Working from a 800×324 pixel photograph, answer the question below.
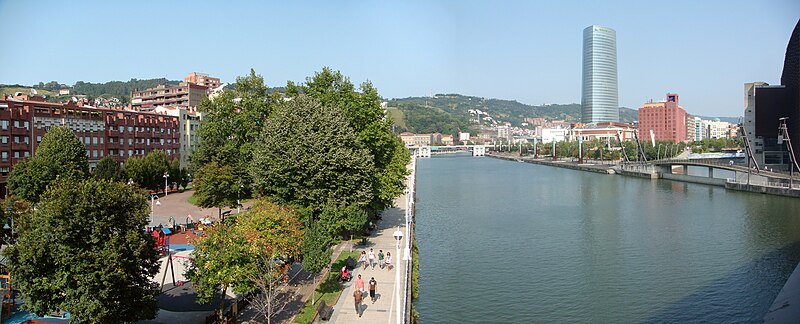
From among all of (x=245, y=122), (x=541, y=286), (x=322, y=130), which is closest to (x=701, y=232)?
(x=541, y=286)

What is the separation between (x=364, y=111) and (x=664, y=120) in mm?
128731

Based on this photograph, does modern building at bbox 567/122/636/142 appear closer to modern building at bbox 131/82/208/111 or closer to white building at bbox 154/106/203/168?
modern building at bbox 131/82/208/111

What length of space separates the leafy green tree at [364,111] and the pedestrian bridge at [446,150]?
398 ft

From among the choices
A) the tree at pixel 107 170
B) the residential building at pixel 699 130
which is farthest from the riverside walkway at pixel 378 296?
the residential building at pixel 699 130

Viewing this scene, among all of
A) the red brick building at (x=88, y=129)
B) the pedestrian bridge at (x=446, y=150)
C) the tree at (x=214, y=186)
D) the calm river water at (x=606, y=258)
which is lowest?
the calm river water at (x=606, y=258)

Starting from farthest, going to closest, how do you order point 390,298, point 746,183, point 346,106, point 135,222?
point 746,183
point 346,106
point 390,298
point 135,222

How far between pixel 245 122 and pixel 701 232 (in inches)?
900

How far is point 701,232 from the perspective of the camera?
1142 inches

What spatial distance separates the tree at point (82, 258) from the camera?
10.1 m

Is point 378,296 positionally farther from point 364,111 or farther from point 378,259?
point 364,111

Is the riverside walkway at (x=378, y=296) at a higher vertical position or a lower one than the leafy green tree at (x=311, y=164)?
lower

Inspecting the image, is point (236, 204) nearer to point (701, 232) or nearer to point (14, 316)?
point (14, 316)

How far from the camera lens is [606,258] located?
2345cm

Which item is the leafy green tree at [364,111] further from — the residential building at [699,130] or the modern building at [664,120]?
the residential building at [699,130]
